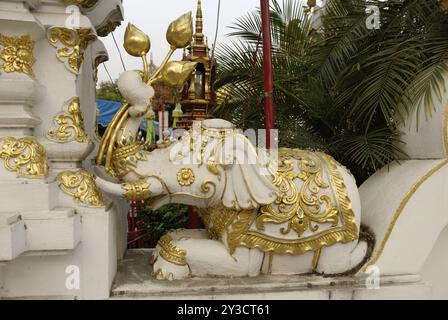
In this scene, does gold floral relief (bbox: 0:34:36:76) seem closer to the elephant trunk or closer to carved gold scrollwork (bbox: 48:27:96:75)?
carved gold scrollwork (bbox: 48:27:96:75)

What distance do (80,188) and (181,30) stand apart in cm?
104

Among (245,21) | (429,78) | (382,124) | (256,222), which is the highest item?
(245,21)

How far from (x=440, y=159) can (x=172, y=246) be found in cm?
169

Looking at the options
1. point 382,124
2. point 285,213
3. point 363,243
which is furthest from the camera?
point 382,124

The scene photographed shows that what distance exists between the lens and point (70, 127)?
231 centimetres

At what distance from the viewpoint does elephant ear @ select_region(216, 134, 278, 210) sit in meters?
2.27

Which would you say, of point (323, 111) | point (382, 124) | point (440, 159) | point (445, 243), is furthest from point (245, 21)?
point (445, 243)

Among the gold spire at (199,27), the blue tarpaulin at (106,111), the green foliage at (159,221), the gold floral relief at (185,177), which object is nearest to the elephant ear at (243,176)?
the gold floral relief at (185,177)

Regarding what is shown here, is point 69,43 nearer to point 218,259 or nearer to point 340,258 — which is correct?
point 218,259

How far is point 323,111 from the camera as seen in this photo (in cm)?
339

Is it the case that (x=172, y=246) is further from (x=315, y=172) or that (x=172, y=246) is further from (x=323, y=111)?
(x=323, y=111)

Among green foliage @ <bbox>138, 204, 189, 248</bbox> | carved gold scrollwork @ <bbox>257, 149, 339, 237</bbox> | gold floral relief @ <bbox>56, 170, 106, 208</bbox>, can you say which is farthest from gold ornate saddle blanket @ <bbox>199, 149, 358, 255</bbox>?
green foliage @ <bbox>138, 204, 189, 248</bbox>

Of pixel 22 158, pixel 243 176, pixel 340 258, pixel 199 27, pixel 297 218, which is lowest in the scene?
pixel 340 258

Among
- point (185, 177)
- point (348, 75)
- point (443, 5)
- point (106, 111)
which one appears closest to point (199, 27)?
point (348, 75)
